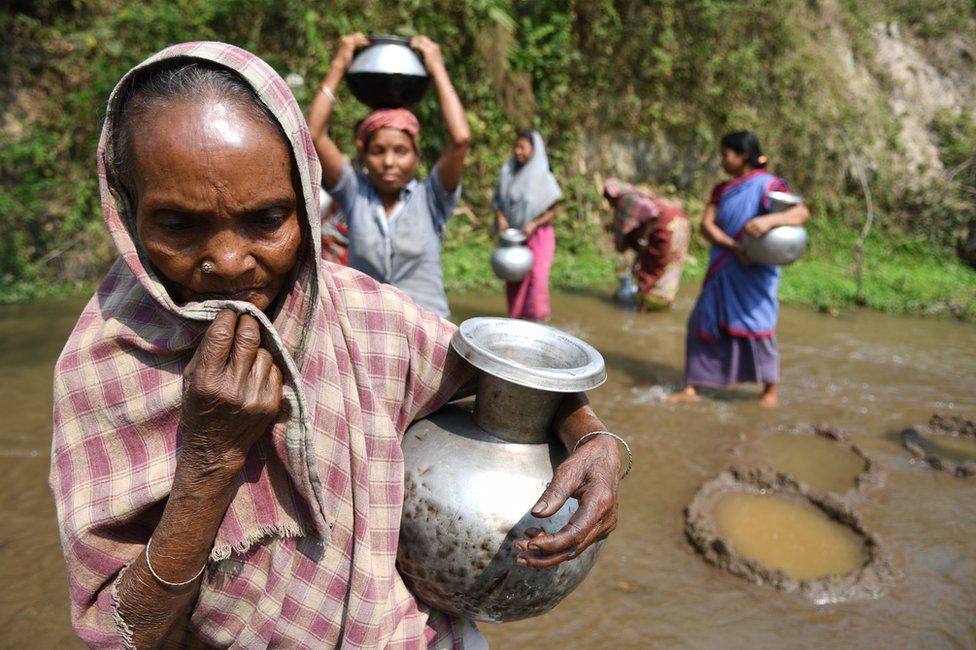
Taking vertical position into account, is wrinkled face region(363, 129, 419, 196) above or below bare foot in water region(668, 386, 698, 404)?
above

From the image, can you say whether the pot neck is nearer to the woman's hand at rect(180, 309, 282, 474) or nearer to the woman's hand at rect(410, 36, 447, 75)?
the woman's hand at rect(180, 309, 282, 474)

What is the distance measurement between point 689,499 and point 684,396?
162 cm

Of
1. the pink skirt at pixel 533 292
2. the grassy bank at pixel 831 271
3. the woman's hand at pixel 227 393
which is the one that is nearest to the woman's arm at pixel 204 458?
the woman's hand at pixel 227 393

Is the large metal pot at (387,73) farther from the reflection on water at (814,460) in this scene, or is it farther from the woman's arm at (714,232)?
the reflection on water at (814,460)

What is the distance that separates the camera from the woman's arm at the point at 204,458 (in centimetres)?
95

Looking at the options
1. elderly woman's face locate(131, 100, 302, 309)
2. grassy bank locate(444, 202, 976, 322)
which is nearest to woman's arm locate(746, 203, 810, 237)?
grassy bank locate(444, 202, 976, 322)

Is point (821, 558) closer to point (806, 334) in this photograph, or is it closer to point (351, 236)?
point (351, 236)

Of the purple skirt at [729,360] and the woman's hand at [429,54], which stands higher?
the woman's hand at [429,54]

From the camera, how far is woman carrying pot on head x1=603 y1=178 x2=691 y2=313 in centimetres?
714

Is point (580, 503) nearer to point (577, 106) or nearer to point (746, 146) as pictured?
point (746, 146)

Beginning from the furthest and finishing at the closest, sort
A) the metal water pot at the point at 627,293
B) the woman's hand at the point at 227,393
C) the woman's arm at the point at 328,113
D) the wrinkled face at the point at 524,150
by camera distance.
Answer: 1. the metal water pot at the point at 627,293
2. the wrinkled face at the point at 524,150
3. the woman's arm at the point at 328,113
4. the woman's hand at the point at 227,393

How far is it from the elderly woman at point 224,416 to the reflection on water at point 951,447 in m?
3.96

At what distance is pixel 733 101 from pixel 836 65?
2228mm

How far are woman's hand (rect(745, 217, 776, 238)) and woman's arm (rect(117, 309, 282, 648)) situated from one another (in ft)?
13.8
